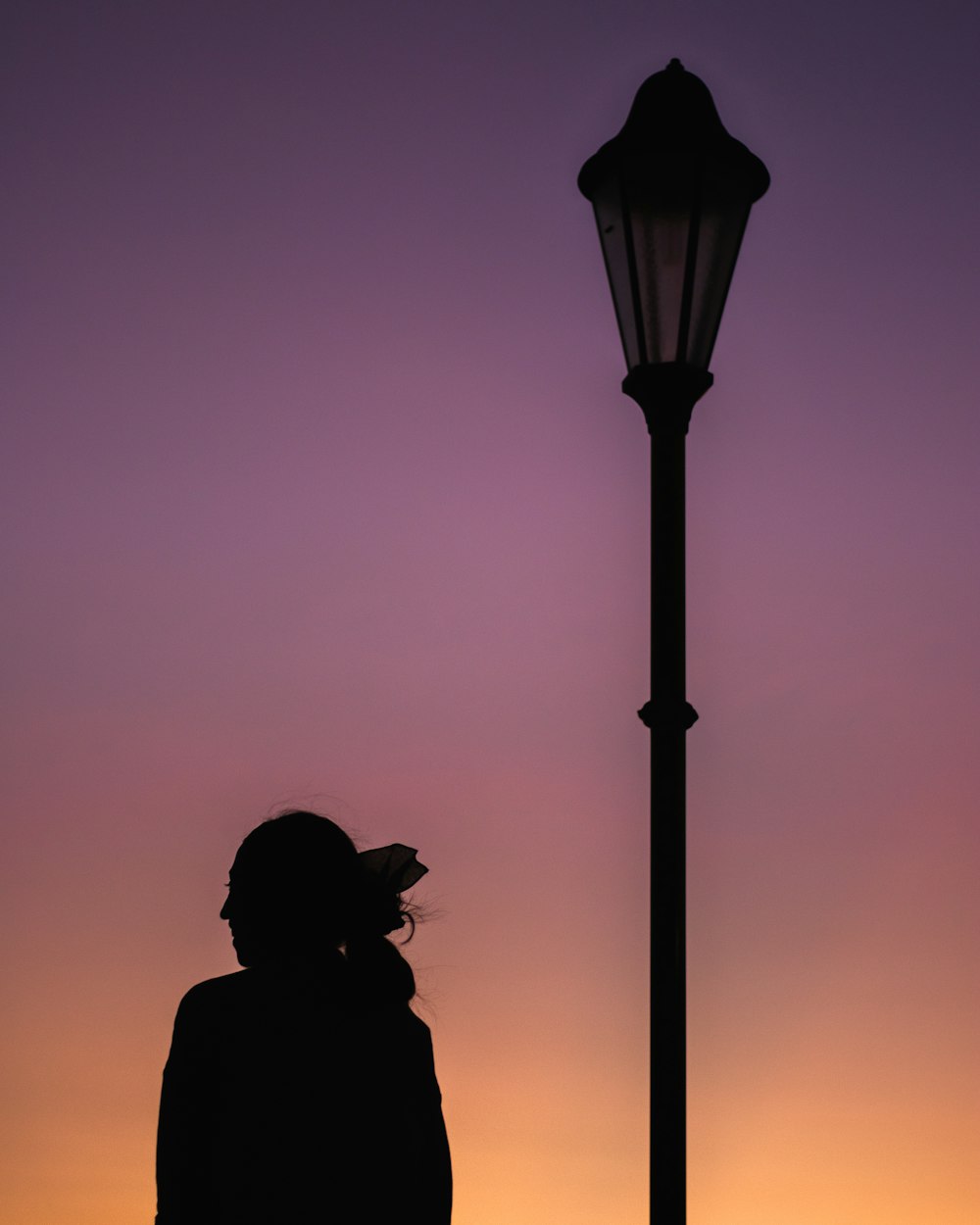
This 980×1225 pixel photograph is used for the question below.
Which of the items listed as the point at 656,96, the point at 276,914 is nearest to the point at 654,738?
the point at 276,914

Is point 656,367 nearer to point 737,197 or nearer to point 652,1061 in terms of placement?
point 737,197

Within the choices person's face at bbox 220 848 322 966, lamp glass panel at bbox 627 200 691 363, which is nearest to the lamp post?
lamp glass panel at bbox 627 200 691 363

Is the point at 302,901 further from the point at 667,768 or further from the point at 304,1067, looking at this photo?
the point at 667,768

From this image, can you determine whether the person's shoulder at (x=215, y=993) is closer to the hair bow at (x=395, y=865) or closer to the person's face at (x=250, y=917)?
the person's face at (x=250, y=917)

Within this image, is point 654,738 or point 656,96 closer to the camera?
point 654,738

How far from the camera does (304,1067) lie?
12.8ft

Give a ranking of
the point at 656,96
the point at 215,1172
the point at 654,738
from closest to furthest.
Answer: the point at 215,1172
the point at 654,738
the point at 656,96

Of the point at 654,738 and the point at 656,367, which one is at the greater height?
the point at 656,367

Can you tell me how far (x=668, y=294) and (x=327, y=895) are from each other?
1.97m

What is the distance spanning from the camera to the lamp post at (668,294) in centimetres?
414

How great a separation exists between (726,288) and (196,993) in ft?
8.19

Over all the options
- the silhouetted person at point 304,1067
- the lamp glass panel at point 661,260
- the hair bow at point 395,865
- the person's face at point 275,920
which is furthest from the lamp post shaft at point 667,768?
the person's face at point 275,920

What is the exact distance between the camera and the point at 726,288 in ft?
14.3

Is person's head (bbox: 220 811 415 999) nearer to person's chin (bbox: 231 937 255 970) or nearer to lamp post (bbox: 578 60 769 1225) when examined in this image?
person's chin (bbox: 231 937 255 970)
